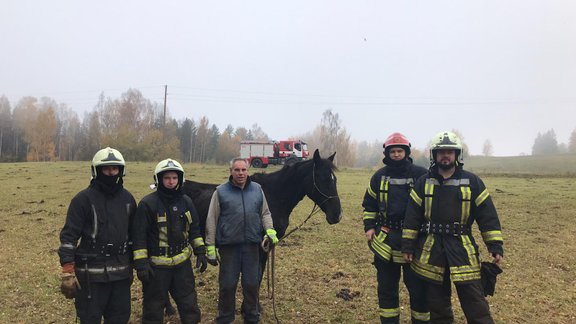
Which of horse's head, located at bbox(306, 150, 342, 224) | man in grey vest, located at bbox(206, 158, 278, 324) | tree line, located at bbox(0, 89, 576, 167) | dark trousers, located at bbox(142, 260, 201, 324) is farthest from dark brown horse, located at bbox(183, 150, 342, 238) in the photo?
tree line, located at bbox(0, 89, 576, 167)

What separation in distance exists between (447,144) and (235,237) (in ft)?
8.18

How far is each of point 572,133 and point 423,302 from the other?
152m

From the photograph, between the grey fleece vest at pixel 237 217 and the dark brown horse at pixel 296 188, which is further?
the dark brown horse at pixel 296 188

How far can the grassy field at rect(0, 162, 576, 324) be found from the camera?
17.0 ft

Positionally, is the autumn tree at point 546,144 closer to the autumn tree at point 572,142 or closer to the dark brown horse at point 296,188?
the autumn tree at point 572,142

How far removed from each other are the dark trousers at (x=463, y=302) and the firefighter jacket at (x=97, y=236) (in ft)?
10.2

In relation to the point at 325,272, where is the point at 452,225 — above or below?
above

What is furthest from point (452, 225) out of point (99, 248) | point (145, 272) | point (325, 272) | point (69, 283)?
point (325, 272)

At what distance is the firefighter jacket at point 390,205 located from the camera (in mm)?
4004

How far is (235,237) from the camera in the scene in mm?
4004

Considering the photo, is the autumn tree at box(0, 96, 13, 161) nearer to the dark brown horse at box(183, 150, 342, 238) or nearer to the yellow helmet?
the dark brown horse at box(183, 150, 342, 238)

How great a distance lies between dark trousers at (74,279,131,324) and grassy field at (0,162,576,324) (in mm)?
1682

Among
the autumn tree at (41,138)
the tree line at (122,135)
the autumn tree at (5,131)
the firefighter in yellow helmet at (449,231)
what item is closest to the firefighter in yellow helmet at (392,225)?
the firefighter in yellow helmet at (449,231)

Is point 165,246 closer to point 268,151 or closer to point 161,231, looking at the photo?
point 161,231
